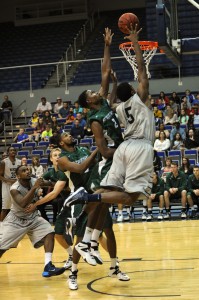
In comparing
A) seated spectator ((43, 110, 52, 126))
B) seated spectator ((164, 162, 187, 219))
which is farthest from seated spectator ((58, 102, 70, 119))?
seated spectator ((164, 162, 187, 219))

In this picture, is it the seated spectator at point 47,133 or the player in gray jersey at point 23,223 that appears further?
the seated spectator at point 47,133

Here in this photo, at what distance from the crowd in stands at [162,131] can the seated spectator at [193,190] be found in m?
0.04

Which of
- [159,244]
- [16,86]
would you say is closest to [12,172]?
[159,244]

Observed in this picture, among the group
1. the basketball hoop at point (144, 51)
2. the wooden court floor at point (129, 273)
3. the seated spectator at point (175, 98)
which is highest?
the basketball hoop at point (144, 51)

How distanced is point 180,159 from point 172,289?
9.85 m

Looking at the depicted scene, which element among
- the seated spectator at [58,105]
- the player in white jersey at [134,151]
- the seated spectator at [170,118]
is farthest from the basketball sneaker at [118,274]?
the seated spectator at [58,105]

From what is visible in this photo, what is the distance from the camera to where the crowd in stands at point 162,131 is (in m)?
14.7

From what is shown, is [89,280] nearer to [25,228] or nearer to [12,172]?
[25,228]

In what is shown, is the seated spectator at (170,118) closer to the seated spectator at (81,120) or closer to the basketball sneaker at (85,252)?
the seated spectator at (81,120)

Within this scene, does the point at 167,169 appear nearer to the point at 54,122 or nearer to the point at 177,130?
the point at 177,130

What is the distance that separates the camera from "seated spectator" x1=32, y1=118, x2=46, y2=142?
783 inches

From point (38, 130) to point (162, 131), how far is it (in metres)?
4.89

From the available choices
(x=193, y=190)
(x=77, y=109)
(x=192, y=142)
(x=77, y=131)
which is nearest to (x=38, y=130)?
(x=77, y=109)

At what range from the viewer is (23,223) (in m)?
8.00
